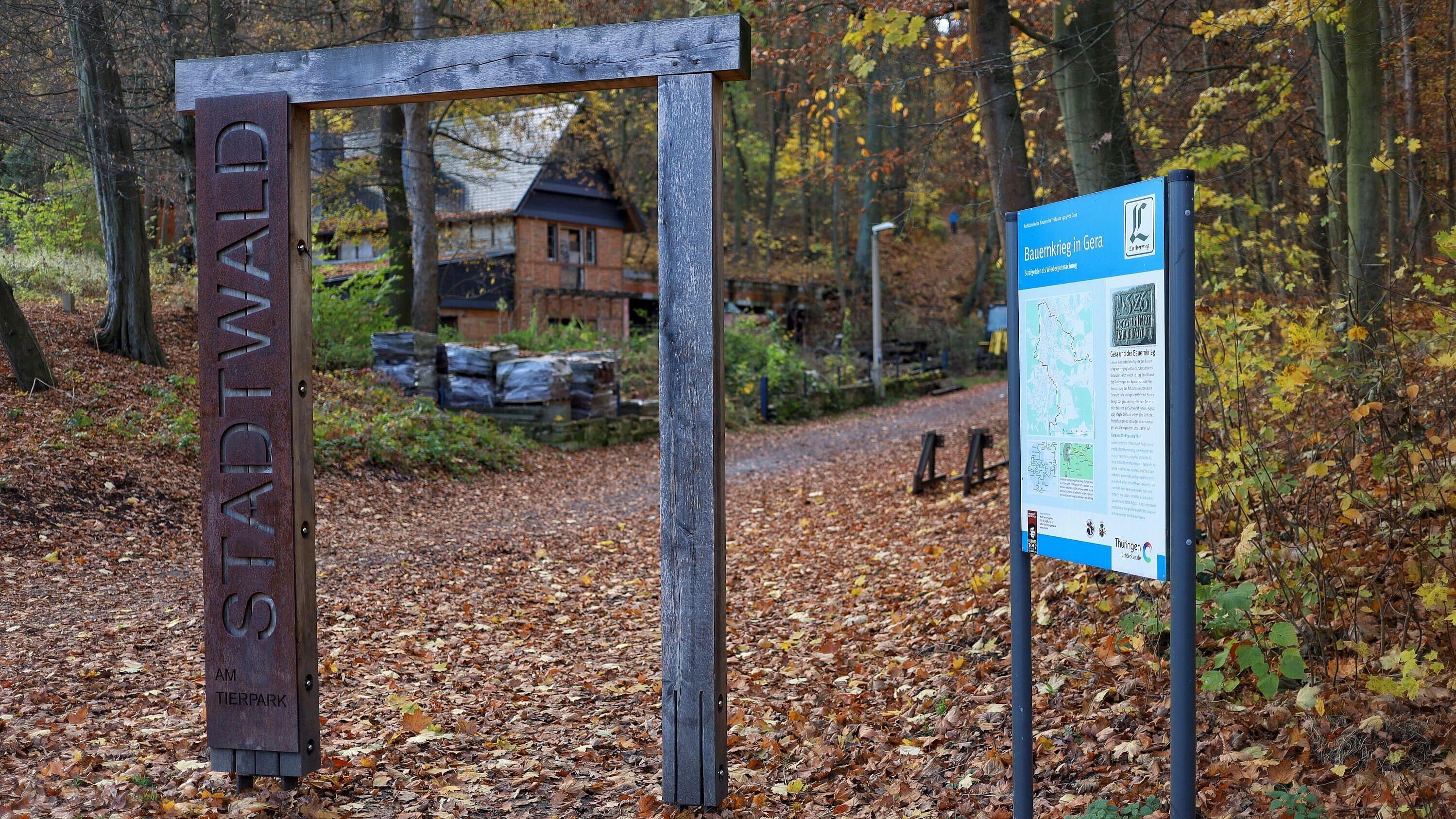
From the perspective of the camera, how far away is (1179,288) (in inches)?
114

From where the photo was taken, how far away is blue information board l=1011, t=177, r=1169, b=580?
2977 millimetres

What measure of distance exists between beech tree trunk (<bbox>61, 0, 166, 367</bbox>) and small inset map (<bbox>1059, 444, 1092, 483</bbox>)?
39.1ft

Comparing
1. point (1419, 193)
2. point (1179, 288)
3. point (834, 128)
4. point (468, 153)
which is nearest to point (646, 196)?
point (834, 128)

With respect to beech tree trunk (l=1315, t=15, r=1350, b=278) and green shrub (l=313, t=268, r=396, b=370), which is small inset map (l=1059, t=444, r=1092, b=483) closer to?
beech tree trunk (l=1315, t=15, r=1350, b=278)

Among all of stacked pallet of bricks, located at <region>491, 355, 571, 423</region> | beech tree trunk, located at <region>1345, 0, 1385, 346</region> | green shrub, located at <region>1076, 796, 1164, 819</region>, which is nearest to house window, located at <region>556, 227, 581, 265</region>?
stacked pallet of bricks, located at <region>491, 355, 571, 423</region>

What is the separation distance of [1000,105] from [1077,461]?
7128 millimetres

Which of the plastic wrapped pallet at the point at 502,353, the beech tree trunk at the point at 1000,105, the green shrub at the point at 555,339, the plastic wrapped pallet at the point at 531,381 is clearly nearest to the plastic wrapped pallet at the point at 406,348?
the plastic wrapped pallet at the point at 502,353

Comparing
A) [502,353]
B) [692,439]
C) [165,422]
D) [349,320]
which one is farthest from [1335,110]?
[349,320]

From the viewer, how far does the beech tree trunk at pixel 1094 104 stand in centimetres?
845

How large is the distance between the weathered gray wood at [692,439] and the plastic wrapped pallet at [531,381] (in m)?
13.3

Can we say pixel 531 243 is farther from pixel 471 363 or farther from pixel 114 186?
pixel 114 186

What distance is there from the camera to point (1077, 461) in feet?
10.9

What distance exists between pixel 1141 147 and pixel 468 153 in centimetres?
2047

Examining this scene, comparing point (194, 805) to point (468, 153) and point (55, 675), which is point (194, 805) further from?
point (468, 153)
